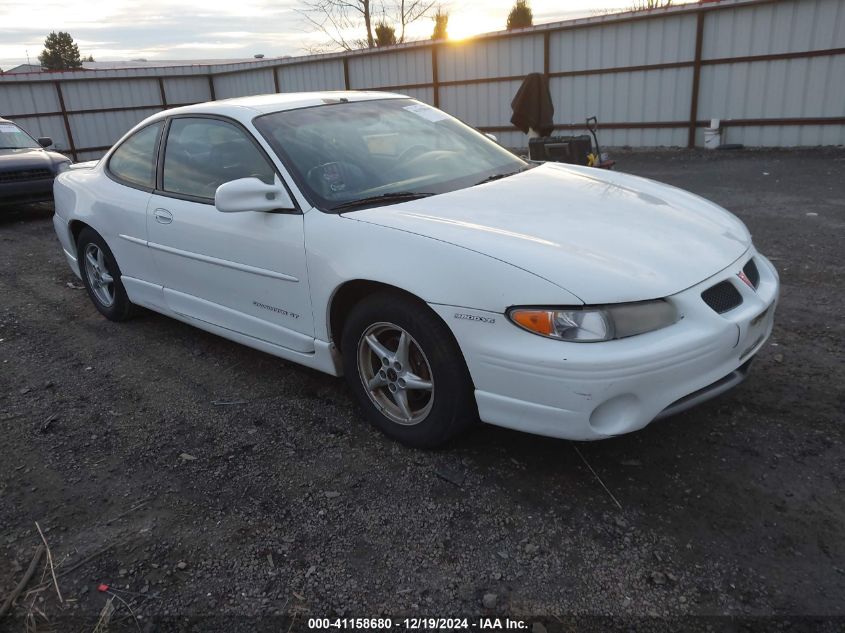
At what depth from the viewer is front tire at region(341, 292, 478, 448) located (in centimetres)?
279

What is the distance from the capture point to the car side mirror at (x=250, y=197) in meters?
3.22

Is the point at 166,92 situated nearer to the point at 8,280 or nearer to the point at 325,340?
the point at 8,280

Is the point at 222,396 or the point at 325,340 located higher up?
the point at 325,340

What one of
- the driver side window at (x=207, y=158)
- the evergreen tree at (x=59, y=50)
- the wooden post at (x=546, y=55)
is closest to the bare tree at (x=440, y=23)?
the wooden post at (x=546, y=55)

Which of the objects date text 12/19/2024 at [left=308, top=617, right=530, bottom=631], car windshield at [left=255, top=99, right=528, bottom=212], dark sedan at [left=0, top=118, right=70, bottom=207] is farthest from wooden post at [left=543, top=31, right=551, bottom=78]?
date text 12/19/2024 at [left=308, top=617, right=530, bottom=631]

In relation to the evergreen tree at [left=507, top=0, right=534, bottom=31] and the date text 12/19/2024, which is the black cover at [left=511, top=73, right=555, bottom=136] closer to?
the date text 12/19/2024

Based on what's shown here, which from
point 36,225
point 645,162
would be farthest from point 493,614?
point 645,162

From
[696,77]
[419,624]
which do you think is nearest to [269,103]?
[419,624]

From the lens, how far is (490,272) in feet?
8.46

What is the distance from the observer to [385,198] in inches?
129

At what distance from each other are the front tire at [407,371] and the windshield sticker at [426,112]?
1.66 metres

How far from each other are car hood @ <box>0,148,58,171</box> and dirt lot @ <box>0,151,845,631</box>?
7.17m

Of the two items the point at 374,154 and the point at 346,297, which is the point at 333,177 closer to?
the point at 374,154

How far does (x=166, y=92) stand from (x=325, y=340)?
22.6 meters
